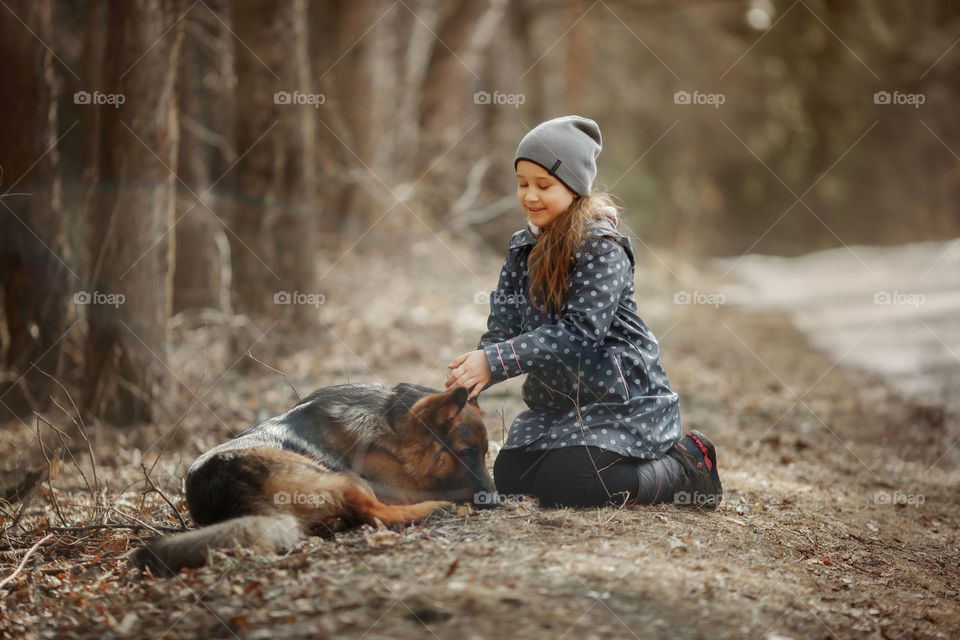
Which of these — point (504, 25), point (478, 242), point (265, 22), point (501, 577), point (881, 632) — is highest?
point (504, 25)

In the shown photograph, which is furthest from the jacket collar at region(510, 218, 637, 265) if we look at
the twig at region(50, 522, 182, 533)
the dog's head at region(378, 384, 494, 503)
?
the twig at region(50, 522, 182, 533)

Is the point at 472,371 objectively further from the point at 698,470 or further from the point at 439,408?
the point at 698,470

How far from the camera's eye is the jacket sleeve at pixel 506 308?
4369 mm

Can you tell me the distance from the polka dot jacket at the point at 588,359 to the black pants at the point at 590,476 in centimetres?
7

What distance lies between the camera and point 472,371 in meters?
3.85

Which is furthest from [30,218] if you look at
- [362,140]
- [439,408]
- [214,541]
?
[362,140]

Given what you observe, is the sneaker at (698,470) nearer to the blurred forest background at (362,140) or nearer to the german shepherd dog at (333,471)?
the german shepherd dog at (333,471)

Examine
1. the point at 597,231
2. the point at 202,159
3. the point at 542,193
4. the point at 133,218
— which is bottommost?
the point at 597,231

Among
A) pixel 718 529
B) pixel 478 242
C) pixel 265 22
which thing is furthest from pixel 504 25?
pixel 718 529

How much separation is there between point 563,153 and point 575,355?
1.03 metres

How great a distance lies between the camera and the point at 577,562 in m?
3.40

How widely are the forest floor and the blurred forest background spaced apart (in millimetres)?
1131

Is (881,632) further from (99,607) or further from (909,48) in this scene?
(909,48)

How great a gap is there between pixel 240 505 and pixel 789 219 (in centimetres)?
3147
